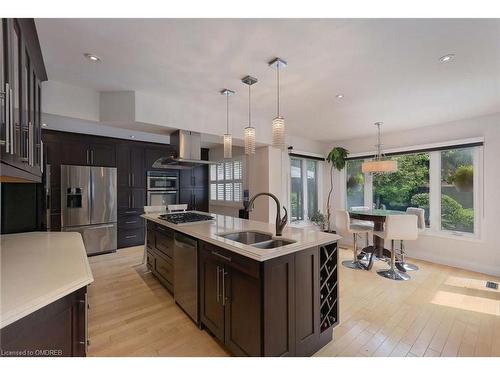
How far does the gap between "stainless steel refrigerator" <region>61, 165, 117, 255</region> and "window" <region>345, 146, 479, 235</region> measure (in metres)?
5.27

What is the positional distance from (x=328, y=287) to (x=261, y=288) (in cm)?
79

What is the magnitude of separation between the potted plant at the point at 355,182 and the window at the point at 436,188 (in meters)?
0.13

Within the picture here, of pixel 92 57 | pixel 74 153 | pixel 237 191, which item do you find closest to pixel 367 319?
pixel 92 57

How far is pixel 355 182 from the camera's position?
510cm

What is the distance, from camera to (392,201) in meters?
4.56

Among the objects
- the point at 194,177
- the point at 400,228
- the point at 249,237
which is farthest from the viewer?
the point at 194,177

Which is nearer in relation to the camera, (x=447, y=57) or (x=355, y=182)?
(x=447, y=57)

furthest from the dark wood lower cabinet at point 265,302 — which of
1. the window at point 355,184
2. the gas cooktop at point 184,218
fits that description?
the window at point 355,184

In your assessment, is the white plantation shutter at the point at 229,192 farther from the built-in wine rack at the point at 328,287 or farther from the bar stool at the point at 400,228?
the built-in wine rack at the point at 328,287

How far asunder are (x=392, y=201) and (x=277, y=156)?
8.15ft

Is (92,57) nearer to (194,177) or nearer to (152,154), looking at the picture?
(152,154)

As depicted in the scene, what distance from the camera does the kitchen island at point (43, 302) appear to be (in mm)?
856

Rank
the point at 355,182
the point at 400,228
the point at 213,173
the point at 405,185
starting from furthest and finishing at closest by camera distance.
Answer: the point at 213,173
the point at 355,182
the point at 405,185
the point at 400,228
